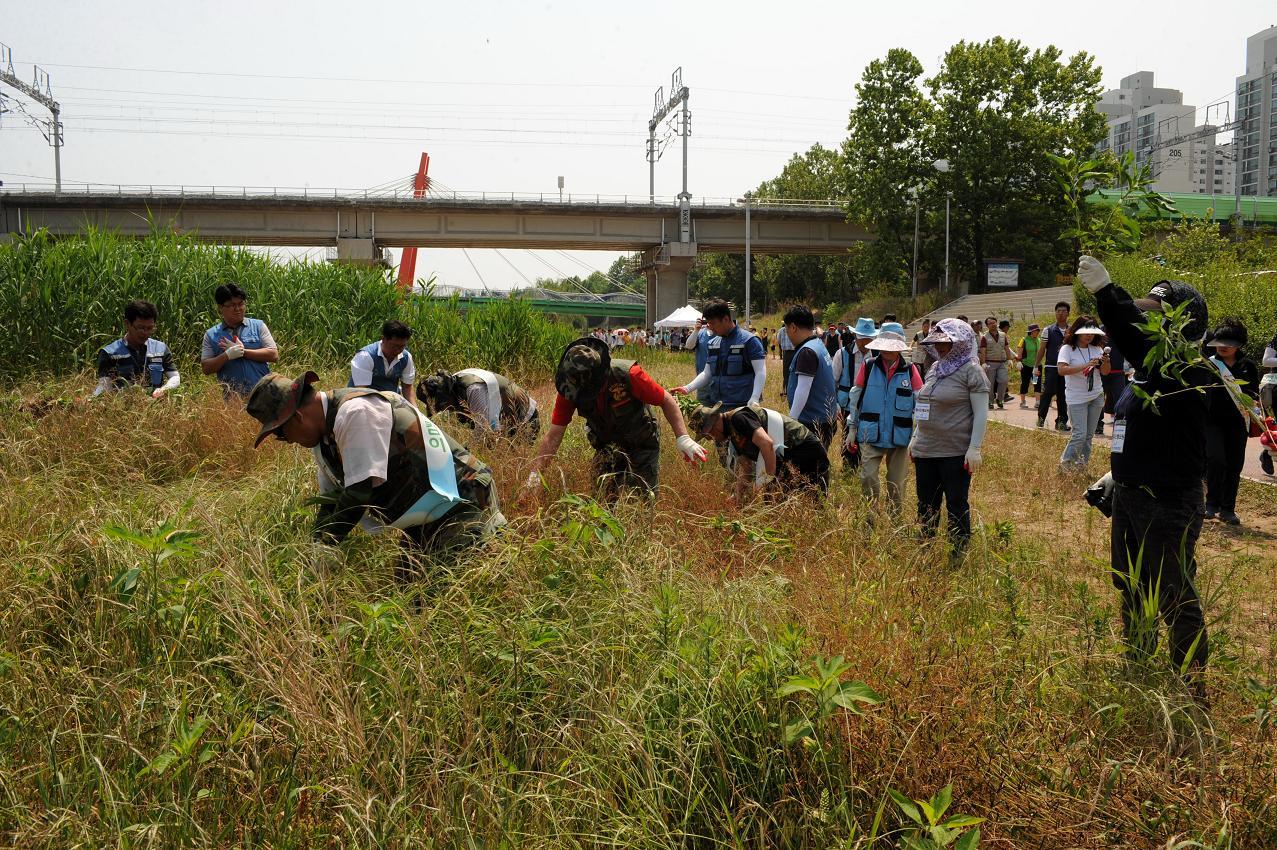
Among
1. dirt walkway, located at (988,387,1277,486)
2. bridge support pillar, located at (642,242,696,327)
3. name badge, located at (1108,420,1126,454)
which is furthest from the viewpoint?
bridge support pillar, located at (642,242,696,327)

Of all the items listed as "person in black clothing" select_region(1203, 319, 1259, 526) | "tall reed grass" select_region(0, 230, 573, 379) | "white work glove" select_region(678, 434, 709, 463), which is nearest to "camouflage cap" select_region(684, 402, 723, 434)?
"white work glove" select_region(678, 434, 709, 463)

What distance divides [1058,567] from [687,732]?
2925 millimetres

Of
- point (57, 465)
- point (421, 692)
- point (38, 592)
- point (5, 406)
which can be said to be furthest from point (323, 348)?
point (421, 692)

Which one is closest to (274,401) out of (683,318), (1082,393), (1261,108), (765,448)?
(765,448)

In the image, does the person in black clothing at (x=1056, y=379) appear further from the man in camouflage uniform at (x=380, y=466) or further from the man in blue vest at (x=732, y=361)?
the man in camouflage uniform at (x=380, y=466)

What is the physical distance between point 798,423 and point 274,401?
327 cm

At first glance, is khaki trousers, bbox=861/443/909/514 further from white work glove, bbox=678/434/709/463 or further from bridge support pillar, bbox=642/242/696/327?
bridge support pillar, bbox=642/242/696/327

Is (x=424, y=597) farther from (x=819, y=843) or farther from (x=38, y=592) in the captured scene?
(x=819, y=843)

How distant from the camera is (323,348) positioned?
41.2ft

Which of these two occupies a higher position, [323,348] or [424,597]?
[323,348]

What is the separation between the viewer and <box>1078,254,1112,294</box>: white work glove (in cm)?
317

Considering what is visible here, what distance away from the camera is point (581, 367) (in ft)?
15.8

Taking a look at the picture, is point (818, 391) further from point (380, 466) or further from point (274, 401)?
point (274, 401)

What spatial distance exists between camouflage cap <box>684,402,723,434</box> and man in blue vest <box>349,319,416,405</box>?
2367 millimetres
